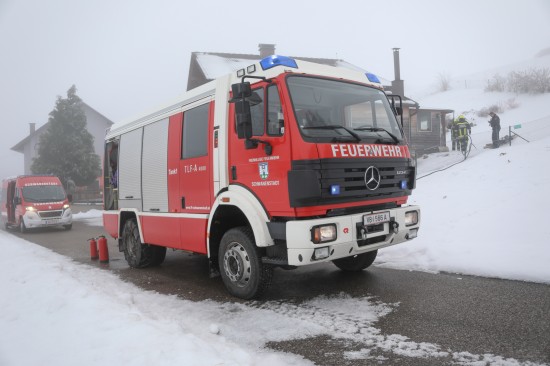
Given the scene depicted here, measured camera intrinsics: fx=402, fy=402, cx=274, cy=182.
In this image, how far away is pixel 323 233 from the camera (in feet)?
14.7

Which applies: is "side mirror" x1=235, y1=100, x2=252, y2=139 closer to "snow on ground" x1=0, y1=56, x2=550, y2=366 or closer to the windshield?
the windshield

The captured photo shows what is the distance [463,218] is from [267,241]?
18.9 ft

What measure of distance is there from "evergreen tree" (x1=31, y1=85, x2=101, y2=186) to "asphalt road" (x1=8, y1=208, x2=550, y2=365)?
2889cm

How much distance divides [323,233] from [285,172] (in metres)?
0.81

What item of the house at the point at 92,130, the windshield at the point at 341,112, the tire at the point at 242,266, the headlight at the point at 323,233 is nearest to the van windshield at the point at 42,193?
the tire at the point at 242,266

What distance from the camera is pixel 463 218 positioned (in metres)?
8.72

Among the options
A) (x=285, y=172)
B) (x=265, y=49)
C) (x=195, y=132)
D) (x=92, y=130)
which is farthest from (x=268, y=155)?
(x=92, y=130)

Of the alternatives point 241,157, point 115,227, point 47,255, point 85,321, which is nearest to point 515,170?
point 241,157

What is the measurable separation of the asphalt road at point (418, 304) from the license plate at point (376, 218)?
0.99m

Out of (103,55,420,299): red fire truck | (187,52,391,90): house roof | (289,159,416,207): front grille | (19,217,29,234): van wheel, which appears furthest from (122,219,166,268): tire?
(187,52,391,90): house roof

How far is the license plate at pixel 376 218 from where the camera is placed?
4.85 meters

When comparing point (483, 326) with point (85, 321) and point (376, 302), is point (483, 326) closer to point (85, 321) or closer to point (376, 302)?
point (376, 302)

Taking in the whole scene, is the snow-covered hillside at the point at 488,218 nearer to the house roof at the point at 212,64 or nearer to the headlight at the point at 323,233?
the headlight at the point at 323,233

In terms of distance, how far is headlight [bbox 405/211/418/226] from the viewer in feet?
18.0
